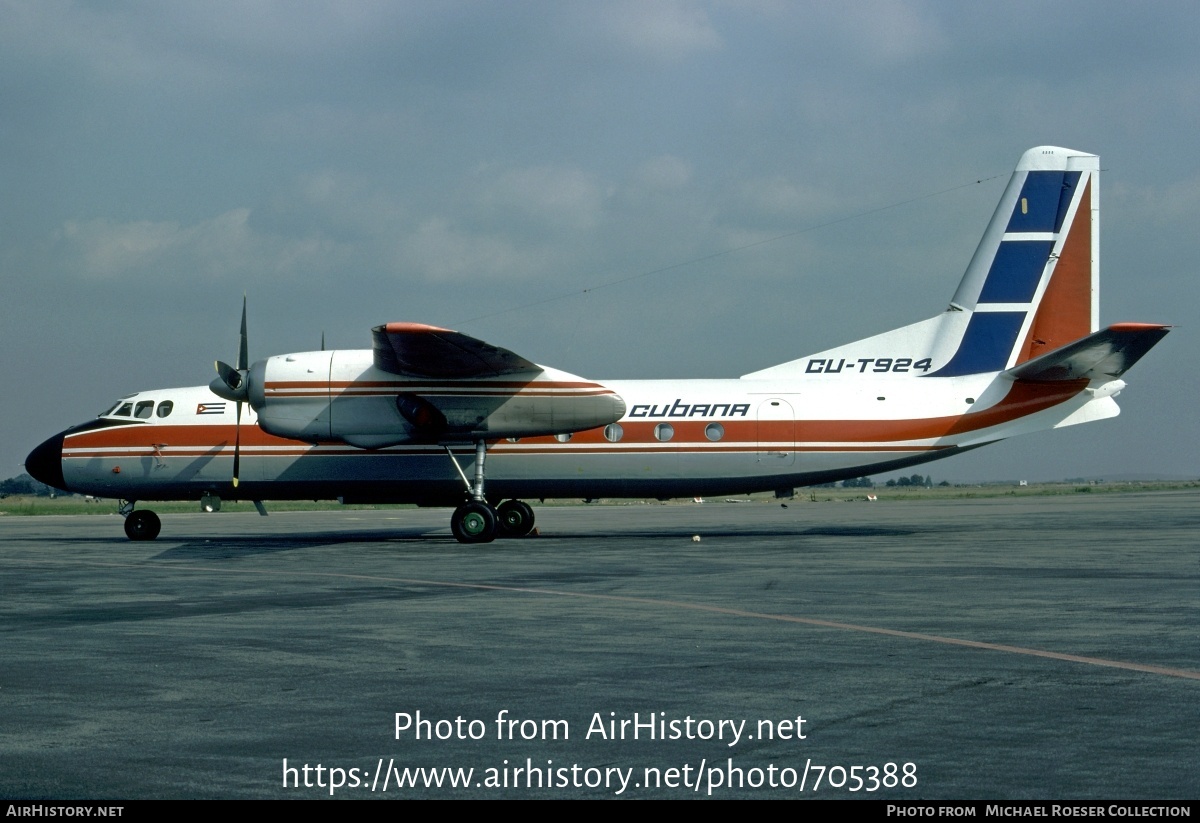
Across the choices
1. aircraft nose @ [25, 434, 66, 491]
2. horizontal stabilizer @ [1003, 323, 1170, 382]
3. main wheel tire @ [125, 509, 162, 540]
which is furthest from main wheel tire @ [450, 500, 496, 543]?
horizontal stabilizer @ [1003, 323, 1170, 382]

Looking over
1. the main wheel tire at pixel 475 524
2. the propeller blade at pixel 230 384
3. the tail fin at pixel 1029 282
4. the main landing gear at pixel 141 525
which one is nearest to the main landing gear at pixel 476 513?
the main wheel tire at pixel 475 524

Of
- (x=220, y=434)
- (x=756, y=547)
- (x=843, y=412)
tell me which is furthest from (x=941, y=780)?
(x=220, y=434)

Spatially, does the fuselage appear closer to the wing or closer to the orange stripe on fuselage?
Result: the orange stripe on fuselage

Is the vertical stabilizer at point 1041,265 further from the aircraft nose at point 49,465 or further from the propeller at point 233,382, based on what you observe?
the aircraft nose at point 49,465

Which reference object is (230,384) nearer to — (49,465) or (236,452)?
(236,452)

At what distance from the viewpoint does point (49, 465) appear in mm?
27281

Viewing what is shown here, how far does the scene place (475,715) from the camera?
6.86 meters

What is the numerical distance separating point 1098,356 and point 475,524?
44.3 feet

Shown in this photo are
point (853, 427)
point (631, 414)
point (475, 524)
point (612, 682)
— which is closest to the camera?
point (612, 682)

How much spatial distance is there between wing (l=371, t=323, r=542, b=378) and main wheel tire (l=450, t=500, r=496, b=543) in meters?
2.92

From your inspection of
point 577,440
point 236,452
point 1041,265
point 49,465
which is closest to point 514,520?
point 577,440

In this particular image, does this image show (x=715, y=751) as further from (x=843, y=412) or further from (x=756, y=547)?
(x=843, y=412)

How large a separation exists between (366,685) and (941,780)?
4137 mm
